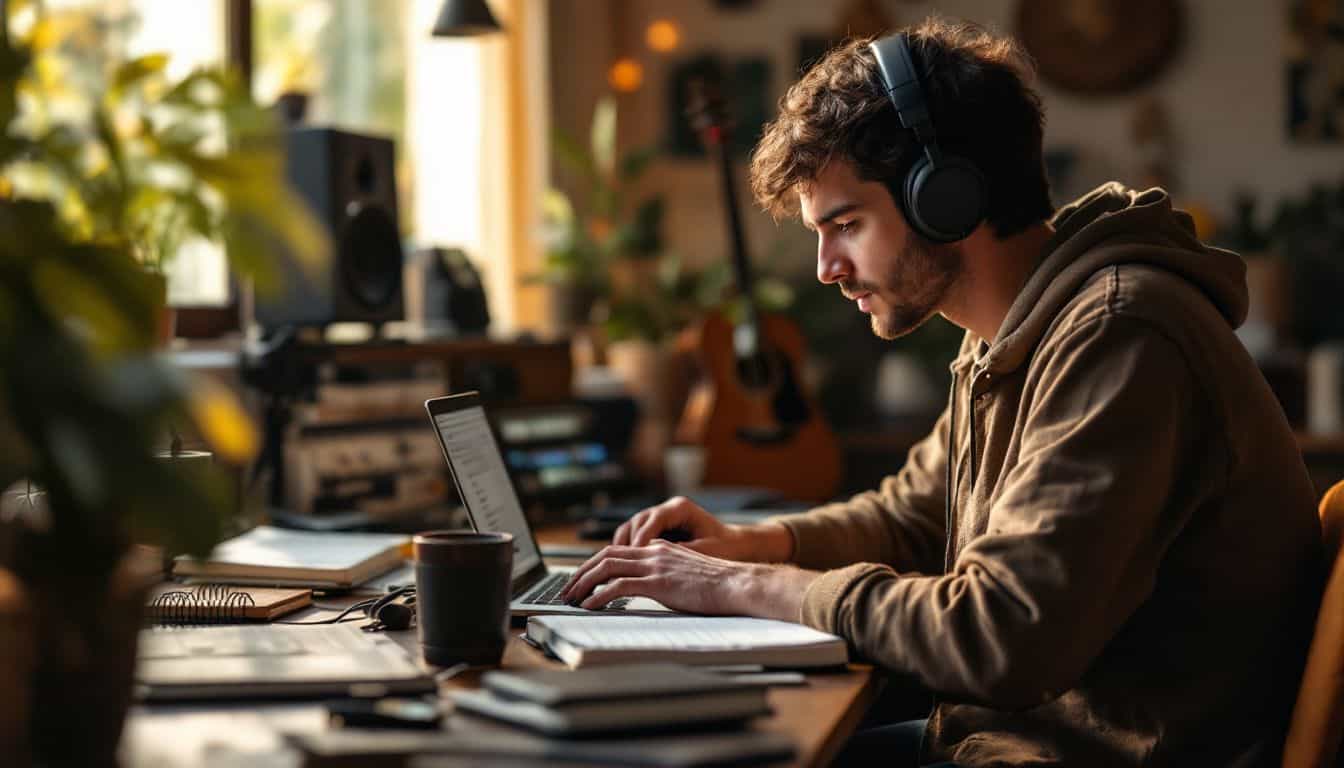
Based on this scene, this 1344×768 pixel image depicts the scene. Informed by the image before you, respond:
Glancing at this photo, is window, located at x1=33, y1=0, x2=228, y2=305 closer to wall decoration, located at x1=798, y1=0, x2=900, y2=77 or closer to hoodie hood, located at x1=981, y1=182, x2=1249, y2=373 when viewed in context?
hoodie hood, located at x1=981, y1=182, x2=1249, y2=373

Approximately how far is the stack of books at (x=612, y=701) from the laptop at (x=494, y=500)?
37 centimetres

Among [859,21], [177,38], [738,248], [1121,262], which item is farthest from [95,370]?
[859,21]

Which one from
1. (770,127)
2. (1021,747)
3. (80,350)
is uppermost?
(770,127)

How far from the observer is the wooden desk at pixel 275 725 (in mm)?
917

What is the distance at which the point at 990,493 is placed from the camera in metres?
1.47

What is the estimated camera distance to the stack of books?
948 millimetres

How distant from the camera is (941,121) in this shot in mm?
1533

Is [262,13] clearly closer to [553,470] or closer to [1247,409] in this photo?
[553,470]

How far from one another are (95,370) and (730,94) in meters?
4.17

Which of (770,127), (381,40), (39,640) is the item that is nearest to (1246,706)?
(770,127)

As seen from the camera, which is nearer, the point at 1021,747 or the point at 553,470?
the point at 1021,747

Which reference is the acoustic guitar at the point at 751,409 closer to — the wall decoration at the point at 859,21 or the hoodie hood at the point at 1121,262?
the wall decoration at the point at 859,21

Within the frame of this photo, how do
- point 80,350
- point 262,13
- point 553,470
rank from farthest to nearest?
point 262,13 → point 553,470 → point 80,350

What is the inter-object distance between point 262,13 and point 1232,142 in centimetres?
320
